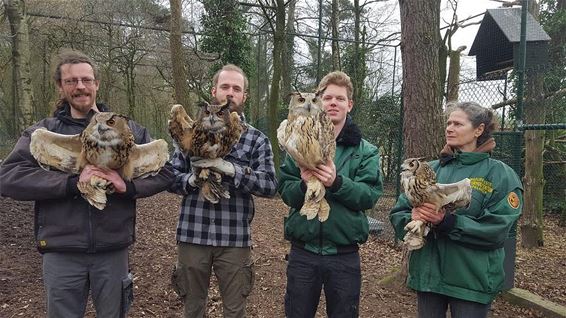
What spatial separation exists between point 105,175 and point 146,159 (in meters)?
0.26

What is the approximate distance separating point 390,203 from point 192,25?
8392 mm

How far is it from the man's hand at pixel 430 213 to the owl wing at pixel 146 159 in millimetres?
1538

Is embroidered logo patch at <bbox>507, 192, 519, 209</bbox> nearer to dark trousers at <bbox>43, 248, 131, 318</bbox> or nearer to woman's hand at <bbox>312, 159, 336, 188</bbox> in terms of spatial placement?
woman's hand at <bbox>312, 159, 336, 188</bbox>

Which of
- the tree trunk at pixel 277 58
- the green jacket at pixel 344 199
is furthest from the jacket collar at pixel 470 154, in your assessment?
the tree trunk at pixel 277 58

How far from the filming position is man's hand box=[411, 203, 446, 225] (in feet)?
7.78

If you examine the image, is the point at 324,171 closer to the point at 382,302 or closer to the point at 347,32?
the point at 382,302

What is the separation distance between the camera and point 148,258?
5336 millimetres

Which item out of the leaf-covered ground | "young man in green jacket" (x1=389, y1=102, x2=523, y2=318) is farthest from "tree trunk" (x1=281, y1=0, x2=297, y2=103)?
"young man in green jacket" (x1=389, y1=102, x2=523, y2=318)

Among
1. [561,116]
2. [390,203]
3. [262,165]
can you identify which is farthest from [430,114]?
[561,116]

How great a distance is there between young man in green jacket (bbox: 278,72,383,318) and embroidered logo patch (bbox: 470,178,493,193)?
0.56 metres

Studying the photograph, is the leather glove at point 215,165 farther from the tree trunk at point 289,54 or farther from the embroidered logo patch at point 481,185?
the tree trunk at point 289,54

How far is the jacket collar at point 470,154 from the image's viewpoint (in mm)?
2613

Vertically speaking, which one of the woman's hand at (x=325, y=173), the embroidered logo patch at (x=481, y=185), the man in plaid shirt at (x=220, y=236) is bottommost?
the man in plaid shirt at (x=220, y=236)

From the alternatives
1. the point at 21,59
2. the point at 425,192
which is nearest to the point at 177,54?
the point at 21,59
